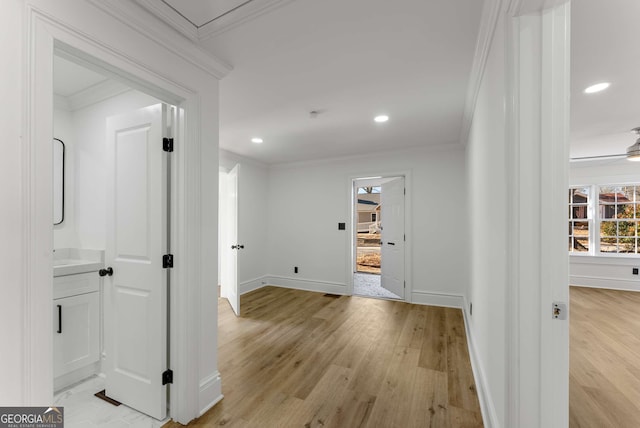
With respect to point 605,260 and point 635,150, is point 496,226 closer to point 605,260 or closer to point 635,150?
point 635,150

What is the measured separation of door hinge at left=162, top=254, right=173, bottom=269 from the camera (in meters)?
1.69

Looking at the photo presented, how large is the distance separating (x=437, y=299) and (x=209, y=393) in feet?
10.9

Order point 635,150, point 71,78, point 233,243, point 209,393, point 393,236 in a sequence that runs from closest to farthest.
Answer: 1. point 209,393
2. point 71,78
3. point 635,150
4. point 233,243
5. point 393,236

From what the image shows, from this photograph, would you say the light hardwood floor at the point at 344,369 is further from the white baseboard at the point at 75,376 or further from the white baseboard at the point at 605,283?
the white baseboard at the point at 605,283

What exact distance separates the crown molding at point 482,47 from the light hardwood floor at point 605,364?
2439 millimetres

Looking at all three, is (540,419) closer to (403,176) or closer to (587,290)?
(403,176)

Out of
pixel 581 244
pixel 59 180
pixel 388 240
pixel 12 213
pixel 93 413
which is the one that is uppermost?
pixel 59 180

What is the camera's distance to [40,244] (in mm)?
1040

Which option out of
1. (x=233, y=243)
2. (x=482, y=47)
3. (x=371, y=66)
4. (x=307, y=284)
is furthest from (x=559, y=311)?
(x=307, y=284)

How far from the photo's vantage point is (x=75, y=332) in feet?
6.77

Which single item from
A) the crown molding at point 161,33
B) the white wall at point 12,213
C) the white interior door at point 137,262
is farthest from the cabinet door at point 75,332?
the crown molding at point 161,33

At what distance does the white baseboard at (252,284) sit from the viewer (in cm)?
466

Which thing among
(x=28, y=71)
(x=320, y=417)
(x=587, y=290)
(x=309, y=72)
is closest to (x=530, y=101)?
(x=309, y=72)

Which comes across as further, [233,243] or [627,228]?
[627,228]
